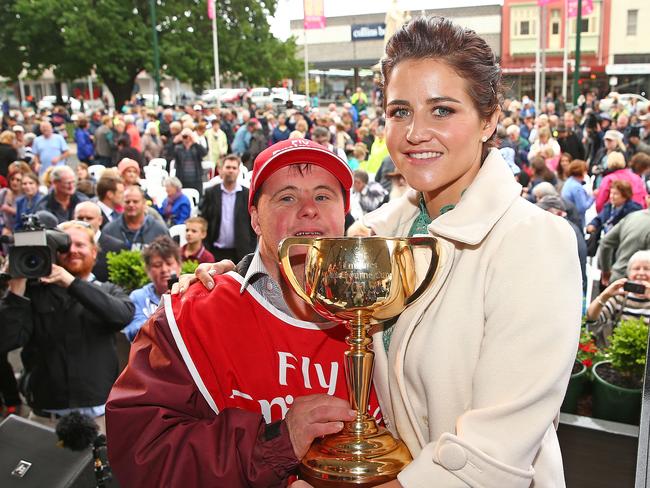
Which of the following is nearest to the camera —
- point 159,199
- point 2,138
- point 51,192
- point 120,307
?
point 120,307

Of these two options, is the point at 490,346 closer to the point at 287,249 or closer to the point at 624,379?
the point at 287,249

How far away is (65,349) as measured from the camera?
4.00 metres

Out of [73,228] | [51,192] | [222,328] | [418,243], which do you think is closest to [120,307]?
[73,228]

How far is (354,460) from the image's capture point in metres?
1.58

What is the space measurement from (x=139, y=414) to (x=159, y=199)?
29.2 ft

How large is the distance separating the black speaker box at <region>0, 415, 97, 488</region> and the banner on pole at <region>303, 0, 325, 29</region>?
23213 mm

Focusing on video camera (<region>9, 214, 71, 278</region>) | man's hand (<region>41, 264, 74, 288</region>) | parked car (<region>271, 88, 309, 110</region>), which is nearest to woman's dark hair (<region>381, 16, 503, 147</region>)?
video camera (<region>9, 214, 71, 278</region>)

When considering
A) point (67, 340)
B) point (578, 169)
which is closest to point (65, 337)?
point (67, 340)

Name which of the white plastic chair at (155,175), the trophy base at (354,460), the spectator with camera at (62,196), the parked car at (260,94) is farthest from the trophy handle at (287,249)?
the parked car at (260,94)

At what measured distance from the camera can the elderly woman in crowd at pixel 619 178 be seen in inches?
308

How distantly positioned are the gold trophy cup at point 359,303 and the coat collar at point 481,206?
9cm

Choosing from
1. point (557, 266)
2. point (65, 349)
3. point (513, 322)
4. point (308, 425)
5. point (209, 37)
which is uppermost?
point (209, 37)

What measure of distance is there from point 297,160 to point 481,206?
60cm

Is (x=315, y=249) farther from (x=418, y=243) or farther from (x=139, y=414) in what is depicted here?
(x=139, y=414)
